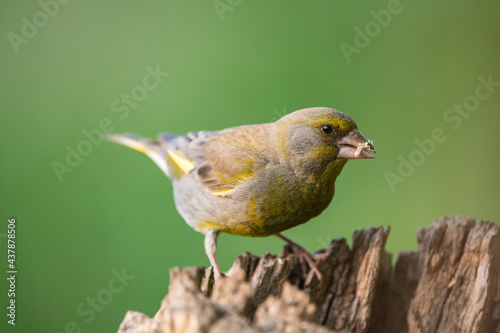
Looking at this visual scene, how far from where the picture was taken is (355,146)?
2938 millimetres

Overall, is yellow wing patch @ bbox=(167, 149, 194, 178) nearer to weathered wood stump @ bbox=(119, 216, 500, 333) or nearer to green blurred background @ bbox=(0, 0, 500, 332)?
green blurred background @ bbox=(0, 0, 500, 332)

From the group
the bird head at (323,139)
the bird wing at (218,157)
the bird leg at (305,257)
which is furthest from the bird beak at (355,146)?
the bird leg at (305,257)

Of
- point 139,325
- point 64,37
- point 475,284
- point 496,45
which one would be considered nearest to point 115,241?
point 64,37

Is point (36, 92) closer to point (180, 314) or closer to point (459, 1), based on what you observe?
point (180, 314)

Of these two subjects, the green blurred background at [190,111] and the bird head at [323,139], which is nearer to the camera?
the bird head at [323,139]

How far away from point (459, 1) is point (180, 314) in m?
4.60

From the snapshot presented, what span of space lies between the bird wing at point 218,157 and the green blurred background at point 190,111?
3.06 feet

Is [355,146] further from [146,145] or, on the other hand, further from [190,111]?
[190,111]

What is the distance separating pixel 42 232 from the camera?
14.6ft

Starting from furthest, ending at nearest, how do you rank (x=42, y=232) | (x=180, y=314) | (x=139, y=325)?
(x=42, y=232)
(x=139, y=325)
(x=180, y=314)

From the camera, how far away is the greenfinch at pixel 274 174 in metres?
2.99

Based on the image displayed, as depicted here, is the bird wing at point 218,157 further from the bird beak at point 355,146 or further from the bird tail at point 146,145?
the bird beak at point 355,146

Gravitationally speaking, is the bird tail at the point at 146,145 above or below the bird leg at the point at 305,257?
above

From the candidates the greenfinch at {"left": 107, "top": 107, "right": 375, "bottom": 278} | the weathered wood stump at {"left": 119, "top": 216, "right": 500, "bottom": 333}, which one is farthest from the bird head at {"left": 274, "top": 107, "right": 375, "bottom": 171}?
the weathered wood stump at {"left": 119, "top": 216, "right": 500, "bottom": 333}
